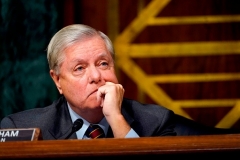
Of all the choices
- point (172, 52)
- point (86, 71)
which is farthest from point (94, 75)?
point (172, 52)

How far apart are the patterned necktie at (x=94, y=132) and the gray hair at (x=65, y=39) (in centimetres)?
26

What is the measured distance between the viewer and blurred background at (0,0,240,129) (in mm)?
3303

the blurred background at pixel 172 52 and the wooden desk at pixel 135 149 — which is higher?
the wooden desk at pixel 135 149

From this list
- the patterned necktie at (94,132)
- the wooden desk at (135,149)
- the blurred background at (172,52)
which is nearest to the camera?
the wooden desk at (135,149)

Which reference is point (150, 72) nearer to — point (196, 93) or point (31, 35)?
point (196, 93)

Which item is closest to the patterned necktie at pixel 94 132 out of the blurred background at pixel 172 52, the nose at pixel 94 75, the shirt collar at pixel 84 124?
the shirt collar at pixel 84 124

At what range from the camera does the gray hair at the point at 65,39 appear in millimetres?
2246

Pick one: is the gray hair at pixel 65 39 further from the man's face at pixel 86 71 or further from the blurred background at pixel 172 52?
the blurred background at pixel 172 52

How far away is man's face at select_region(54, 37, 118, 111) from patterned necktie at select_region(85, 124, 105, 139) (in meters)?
0.07

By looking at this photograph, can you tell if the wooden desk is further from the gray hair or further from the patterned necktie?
the gray hair

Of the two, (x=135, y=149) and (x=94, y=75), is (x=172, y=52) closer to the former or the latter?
(x=94, y=75)

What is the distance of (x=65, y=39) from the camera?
2248 millimetres

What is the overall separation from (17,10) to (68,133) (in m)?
1.22

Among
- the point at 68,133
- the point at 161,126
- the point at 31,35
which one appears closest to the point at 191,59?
the point at 31,35
